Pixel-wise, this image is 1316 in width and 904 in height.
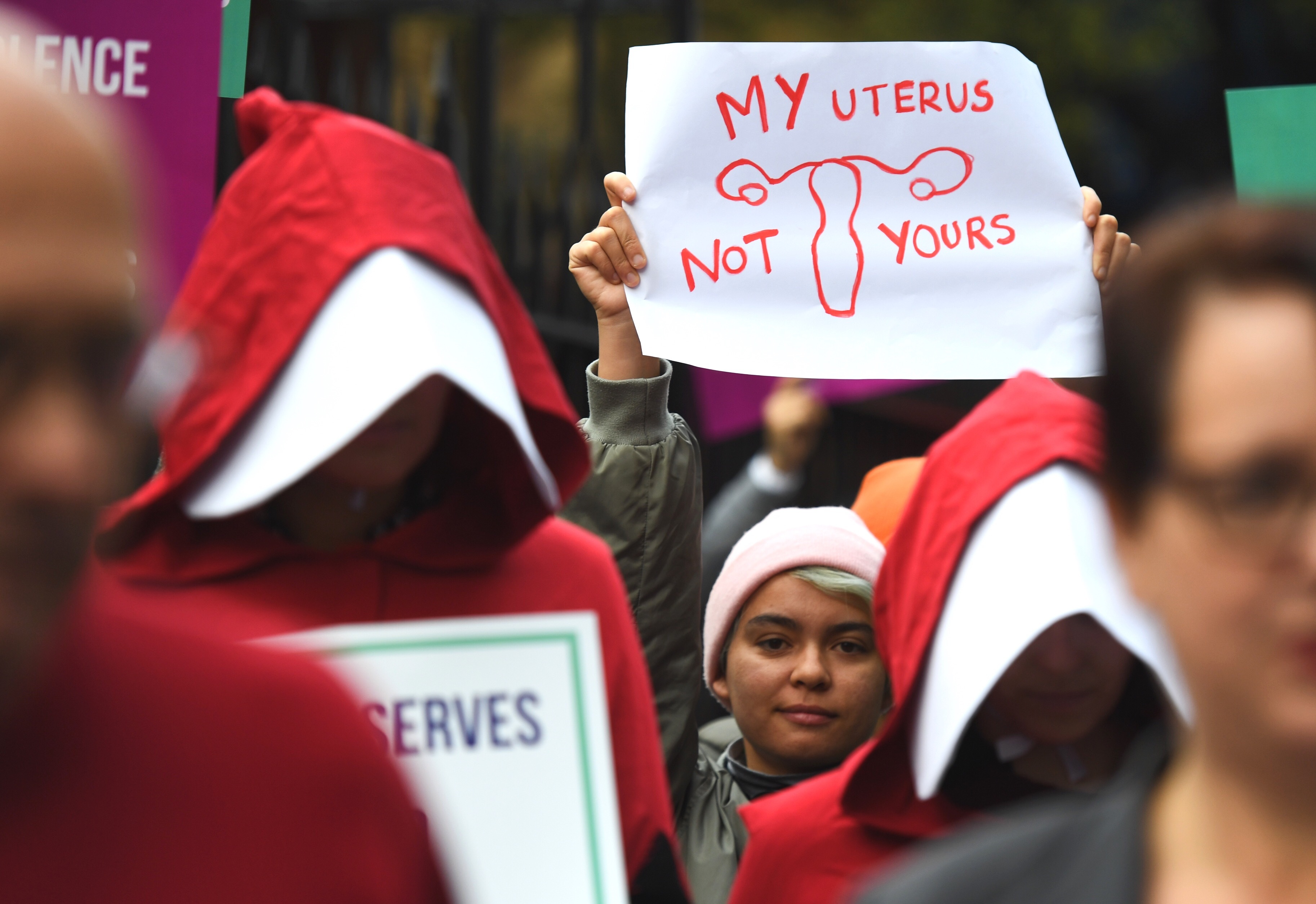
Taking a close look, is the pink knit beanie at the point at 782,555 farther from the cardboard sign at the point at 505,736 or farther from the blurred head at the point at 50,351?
the blurred head at the point at 50,351

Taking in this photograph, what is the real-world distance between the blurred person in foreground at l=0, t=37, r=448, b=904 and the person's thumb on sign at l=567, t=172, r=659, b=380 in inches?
72.3

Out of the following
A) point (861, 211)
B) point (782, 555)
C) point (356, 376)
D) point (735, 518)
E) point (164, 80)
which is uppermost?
point (164, 80)

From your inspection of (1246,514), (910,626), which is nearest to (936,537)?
(910,626)

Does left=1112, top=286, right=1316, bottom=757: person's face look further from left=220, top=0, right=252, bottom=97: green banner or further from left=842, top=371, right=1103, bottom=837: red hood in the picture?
left=220, top=0, right=252, bottom=97: green banner

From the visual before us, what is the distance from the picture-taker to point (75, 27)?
2.99 meters

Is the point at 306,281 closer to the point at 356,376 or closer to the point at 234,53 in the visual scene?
the point at 356,376

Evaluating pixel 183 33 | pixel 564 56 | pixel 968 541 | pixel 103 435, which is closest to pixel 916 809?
pixel 968 541

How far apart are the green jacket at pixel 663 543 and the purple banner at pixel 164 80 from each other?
90 cm

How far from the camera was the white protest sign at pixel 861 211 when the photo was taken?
305 centimetres

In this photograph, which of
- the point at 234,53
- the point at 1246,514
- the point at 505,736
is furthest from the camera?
the point at 234,53

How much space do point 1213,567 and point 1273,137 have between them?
2804 millimetres

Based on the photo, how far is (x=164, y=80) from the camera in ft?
9.96

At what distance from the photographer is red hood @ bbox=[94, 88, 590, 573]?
1.98 meters

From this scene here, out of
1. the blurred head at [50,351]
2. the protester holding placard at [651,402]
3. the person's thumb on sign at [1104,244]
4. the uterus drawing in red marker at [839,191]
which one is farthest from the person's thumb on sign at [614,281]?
the blurred head at [50,351]
